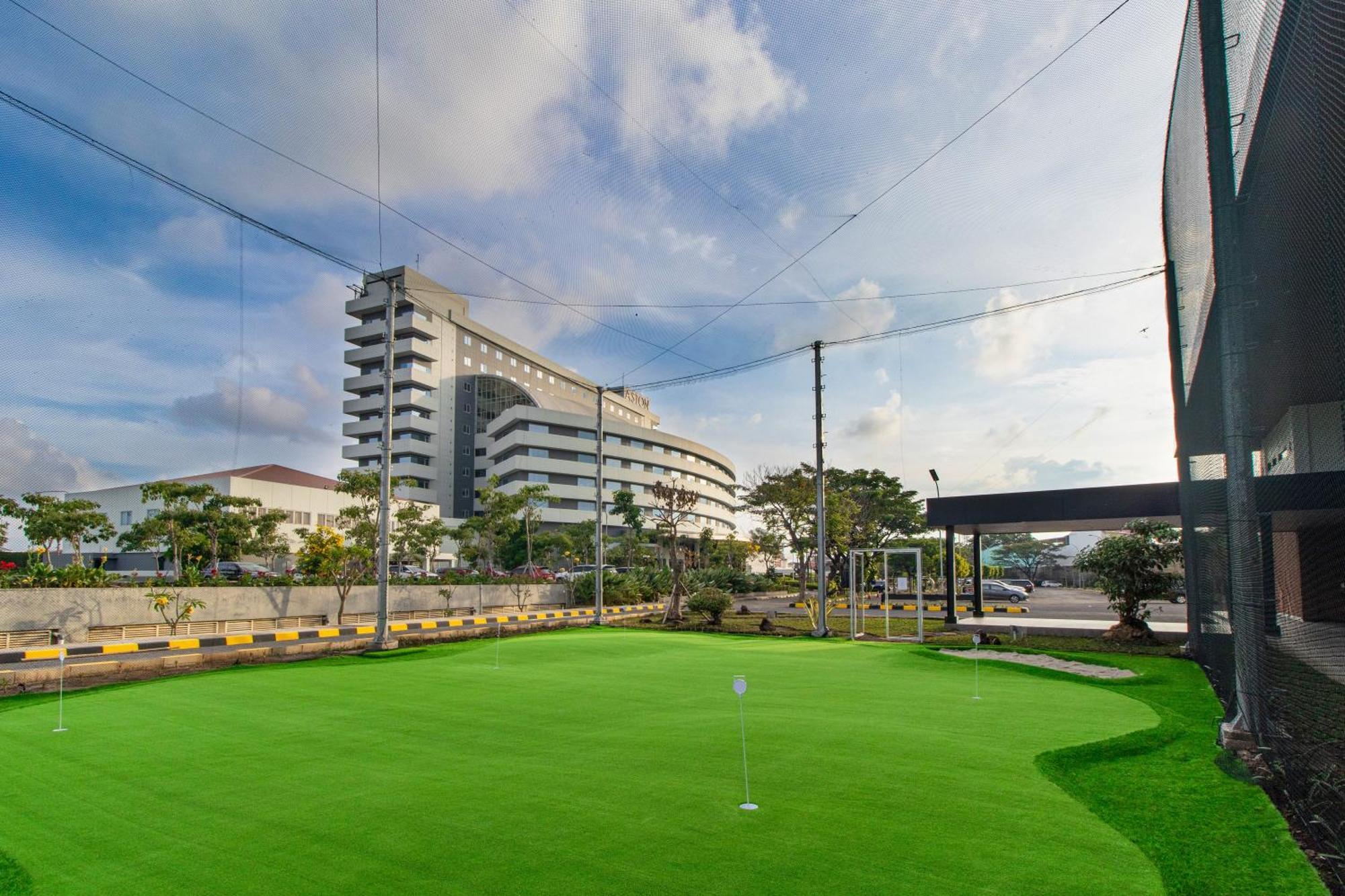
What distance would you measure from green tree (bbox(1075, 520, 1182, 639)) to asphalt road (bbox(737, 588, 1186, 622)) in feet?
32.9

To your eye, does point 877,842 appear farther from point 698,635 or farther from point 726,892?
point 698,635

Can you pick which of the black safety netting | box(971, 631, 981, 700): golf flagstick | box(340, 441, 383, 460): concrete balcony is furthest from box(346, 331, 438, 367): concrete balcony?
the black safety netting

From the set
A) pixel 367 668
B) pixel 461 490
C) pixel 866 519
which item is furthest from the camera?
pixel 461 490

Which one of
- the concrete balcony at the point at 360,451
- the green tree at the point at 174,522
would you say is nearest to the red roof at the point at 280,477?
the concrete balcony at the point at 360,451

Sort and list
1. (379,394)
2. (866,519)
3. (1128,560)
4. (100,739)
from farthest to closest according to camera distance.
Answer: (379,394) → (866,519) → (1128,560) → (100,739)

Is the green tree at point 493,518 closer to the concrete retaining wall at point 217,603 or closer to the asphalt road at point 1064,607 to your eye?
the concrete retaining wall at point 217,603

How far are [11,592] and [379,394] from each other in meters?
60.3

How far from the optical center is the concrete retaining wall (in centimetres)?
1580

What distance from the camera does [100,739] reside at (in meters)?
7.44

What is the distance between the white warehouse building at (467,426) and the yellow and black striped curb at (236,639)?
45.6m

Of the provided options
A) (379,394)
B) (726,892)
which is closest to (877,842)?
(726,892)

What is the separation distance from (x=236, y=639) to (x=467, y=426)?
65.4 m

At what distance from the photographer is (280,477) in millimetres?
63375

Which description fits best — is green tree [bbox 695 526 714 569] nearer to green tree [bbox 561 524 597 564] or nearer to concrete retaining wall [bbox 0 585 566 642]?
green tree [bbox 561 524 597 564]
